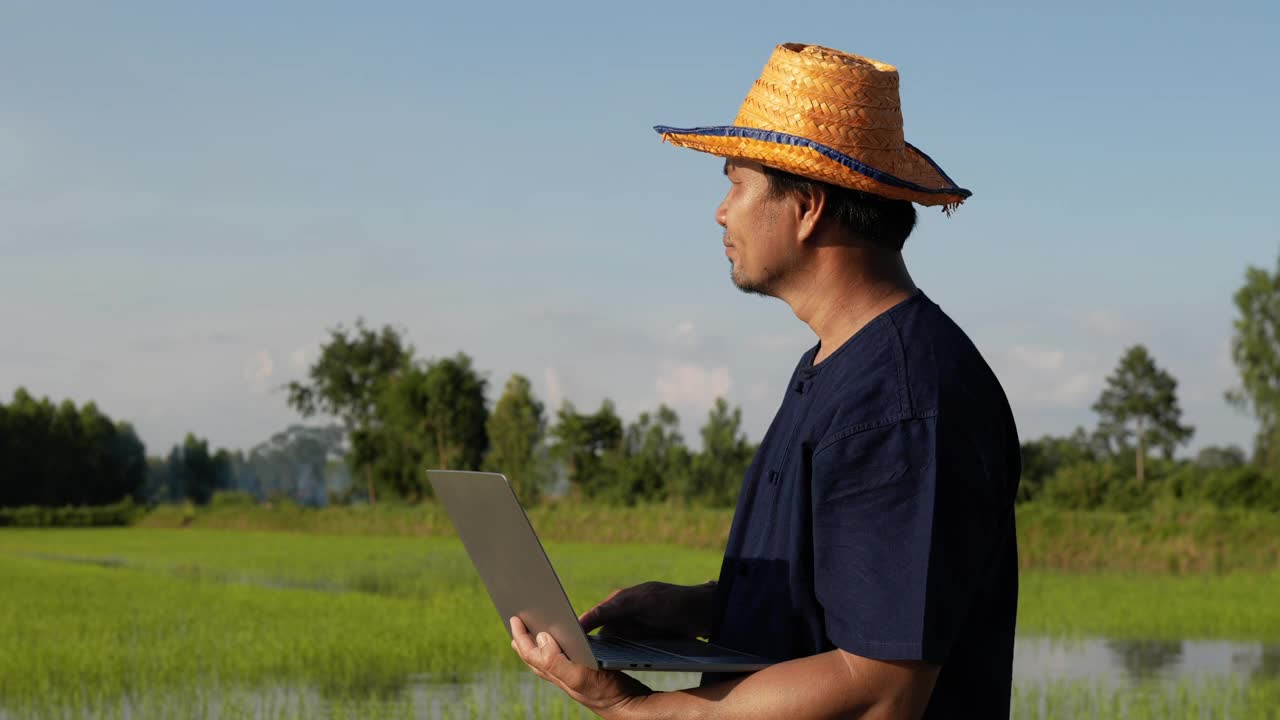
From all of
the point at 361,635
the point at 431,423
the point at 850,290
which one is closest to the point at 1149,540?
the point at 361,635

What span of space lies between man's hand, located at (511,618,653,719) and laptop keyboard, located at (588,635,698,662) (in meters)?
0.02

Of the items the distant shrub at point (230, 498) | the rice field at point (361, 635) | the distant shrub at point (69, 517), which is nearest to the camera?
the rice field at point (361, 635)

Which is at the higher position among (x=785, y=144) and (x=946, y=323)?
(x=785, y=144)

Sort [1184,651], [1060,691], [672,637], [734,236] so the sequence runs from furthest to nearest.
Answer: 1. [1184,651]
2. [1060,691]
3. [672,637]
4. [734,236]

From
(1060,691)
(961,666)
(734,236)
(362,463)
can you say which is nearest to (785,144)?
(734,236)

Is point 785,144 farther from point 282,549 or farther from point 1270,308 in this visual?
point 1270,308

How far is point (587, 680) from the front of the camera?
5.61ft

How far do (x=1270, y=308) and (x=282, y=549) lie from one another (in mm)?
30505

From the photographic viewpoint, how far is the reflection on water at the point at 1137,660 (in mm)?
10055

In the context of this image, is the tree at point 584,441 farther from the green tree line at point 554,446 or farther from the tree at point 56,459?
the tree at point 56,459

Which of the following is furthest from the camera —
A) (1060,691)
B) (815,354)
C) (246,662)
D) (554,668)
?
(246,662)

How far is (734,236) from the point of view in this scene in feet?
6.00

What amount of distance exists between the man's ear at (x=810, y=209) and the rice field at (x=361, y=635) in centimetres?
596

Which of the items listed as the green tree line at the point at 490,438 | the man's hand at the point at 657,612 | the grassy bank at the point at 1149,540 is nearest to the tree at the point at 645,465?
the green tree line at the point at 490,438
